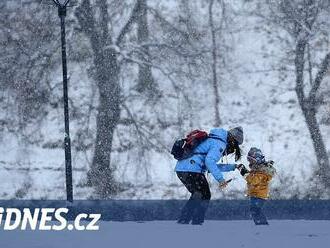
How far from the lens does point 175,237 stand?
26.7 feet

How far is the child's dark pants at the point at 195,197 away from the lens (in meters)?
9.80

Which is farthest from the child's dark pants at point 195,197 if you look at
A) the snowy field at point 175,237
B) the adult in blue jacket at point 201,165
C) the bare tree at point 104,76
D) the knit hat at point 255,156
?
the bare tree at point 104,76

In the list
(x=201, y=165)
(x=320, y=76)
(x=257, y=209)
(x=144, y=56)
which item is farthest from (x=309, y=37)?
(x=201, y=165)

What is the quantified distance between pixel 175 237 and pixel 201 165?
6.49 ft

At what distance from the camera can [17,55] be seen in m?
18.2

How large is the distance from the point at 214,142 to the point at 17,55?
379 inches

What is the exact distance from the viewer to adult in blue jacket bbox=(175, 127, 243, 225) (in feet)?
32.0

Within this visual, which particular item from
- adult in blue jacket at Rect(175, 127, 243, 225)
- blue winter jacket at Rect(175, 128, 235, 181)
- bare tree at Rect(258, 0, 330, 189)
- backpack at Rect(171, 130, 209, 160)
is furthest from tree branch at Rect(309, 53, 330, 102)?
backpack at Rect(171, 130, 209, 160)

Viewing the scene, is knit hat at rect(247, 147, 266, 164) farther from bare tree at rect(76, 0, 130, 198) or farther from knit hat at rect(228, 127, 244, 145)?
bare tree at rect(76, 0, 130, 198)

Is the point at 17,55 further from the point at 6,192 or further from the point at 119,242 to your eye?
the point at 119,242

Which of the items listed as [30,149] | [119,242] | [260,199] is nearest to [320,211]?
[260,199]

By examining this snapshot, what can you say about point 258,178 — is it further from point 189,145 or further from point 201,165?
point 189,145

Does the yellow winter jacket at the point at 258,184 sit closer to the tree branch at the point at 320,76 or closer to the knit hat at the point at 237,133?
the knit hat at the point at 237,133

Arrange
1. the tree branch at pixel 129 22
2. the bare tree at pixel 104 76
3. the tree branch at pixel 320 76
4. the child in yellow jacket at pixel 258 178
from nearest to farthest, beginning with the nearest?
1. the child in yellow jacket at pixel 258 178
2. the bare tree at pixel 104 76
3. the tree branch at pixel 129 22
4. the tree branch at pixel 320 76
